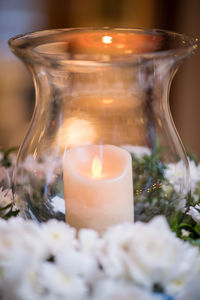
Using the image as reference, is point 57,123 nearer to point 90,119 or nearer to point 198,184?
point 90,119

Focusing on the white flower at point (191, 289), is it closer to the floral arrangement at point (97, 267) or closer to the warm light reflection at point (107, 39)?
the floral arrangement at point (97, 267)

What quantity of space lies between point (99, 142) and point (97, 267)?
125 millimetres

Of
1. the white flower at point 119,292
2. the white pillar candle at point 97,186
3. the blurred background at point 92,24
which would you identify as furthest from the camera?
the blurred background at point 92,24

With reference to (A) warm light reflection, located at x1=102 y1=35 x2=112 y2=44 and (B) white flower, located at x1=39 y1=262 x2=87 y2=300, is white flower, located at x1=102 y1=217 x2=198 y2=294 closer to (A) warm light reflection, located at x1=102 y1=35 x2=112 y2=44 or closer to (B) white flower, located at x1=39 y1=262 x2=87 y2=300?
(B) white flower, located at x1=39 y1=262 x2=87 y2=300

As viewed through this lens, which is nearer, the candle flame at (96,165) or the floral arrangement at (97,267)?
the floral arrangement at (97,267)

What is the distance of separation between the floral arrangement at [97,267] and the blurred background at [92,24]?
1121mm

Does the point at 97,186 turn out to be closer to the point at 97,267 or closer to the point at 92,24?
the point at 97,267

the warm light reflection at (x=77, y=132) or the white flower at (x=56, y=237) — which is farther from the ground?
the warm light reflection at (x=77, y=132)

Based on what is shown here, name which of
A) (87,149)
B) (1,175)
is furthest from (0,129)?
(87,149)

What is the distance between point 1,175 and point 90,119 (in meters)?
0.17

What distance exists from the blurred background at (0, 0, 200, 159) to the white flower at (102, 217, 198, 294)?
1.13 m

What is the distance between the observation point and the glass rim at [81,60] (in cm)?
30

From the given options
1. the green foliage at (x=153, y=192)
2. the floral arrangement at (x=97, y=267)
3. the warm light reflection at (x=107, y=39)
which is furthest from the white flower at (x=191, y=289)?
the warm light reflection at (x=107, y=39)

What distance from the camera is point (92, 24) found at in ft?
6.14
